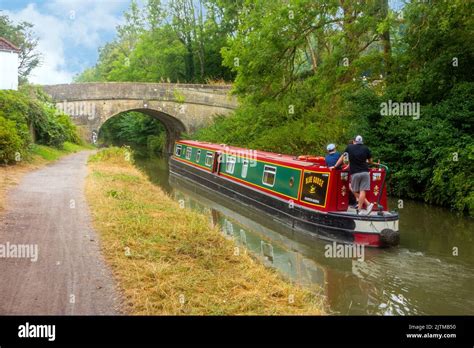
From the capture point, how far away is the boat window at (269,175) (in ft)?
35.3

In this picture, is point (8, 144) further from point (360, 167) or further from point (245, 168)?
point (360, 167)

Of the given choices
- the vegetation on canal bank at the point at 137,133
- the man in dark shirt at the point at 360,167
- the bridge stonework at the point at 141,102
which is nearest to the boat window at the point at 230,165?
the man in dark shirt at the point at 360,167

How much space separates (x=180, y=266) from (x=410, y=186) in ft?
29.1

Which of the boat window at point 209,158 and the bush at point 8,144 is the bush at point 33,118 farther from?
the boat window at point 209,158

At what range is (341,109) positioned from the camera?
15.1m

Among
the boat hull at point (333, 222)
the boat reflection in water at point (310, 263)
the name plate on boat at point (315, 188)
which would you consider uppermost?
the name plate on boat at point (315, 188)

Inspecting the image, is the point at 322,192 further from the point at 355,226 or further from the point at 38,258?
the point at 38,258

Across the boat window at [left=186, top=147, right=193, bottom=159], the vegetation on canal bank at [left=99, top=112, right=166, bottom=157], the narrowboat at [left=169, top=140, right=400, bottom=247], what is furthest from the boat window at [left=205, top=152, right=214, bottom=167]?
the vegetation on canal bank at [left=99, top=112, right=166, bottom=157]

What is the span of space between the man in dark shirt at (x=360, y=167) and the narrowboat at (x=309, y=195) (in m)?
0.40

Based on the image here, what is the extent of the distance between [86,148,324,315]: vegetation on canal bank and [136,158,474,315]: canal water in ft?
2.77

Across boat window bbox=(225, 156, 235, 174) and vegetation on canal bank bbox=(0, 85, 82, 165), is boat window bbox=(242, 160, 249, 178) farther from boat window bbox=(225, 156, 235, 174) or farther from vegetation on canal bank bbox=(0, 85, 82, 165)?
vegetation on canal bank bbox=(0, 85, 82, 165)

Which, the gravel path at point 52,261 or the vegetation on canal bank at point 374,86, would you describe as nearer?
the gravel path at point 52,261

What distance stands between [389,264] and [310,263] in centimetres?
120
